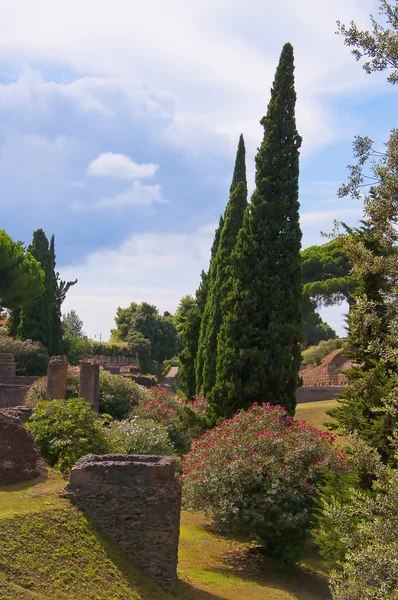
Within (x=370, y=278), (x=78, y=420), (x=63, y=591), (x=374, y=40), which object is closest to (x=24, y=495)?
(x=63, y=591)

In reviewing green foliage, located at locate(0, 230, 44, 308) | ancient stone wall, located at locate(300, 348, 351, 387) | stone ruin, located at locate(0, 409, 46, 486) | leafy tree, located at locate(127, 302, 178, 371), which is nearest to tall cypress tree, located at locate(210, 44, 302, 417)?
stone ruin, located at locate(0, 409, 46, 486)

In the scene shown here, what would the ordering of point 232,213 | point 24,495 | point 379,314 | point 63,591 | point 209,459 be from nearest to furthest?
point 63,591
point 24,495
point 379,314
point 209,459
point 232,213

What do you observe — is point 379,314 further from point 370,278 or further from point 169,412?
point 169,412

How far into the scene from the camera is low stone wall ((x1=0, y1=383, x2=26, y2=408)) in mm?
24719

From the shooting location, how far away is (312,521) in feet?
42.1

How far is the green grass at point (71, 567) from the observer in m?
7.88

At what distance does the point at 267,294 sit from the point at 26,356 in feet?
60.6

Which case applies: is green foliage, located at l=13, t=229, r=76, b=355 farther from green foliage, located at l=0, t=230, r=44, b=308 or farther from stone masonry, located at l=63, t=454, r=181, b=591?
stone masonry, located at l=63, t=454, r=181, b=591

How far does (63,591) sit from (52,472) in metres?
3.44

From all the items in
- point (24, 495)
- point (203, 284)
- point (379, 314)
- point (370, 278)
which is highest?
point (203, 284)

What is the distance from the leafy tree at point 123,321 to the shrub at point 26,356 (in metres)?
35.7

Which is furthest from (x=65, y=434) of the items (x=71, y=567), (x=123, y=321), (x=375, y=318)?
(x=123, y=321)

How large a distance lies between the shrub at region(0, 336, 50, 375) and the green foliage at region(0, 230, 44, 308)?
198 cm

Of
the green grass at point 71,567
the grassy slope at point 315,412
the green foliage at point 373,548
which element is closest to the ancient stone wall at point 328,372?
the grassy slope at point 315,412
